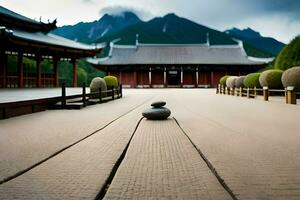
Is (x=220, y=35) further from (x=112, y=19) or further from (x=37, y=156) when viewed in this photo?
(x=37, y=156)

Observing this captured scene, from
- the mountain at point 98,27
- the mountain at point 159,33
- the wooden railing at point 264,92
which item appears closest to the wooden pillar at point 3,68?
the wooden railing at point 264,92

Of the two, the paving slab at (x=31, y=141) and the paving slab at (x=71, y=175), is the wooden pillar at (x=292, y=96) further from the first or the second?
the paving slab at (x=71, y=175)

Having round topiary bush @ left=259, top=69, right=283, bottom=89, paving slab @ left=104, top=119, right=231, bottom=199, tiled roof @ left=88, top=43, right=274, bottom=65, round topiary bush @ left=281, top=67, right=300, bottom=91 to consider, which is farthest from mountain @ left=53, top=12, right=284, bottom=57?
paving slab @ left=104, top=119, right=231, bottom=199

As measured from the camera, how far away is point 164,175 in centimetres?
327

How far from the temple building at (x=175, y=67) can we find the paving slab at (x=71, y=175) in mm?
39160

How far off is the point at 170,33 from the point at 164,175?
12757 centimetres

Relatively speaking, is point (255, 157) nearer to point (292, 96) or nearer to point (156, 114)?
point (156, 114)

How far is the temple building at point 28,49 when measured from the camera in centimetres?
2150

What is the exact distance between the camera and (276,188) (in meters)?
2.86

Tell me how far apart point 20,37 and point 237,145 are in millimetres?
18547

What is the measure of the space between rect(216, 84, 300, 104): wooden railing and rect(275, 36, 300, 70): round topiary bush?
220cm

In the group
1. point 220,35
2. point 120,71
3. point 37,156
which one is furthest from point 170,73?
point 220,35

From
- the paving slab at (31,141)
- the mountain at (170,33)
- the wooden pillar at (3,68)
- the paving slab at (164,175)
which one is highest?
the mountain at (170,33)

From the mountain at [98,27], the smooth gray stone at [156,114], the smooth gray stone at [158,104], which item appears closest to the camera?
the smooth gray stone at [156,114]
